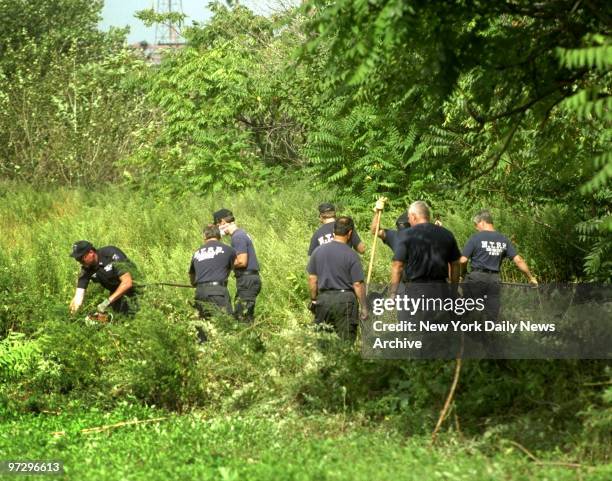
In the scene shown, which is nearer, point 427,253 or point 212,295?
point 427,253

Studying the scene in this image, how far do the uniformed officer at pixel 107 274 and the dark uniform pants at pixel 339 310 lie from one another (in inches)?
103

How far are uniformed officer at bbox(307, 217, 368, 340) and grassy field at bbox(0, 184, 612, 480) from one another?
1.34 ft

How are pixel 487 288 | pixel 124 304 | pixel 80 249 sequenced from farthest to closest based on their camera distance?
pixel 124 304 → pixel 80 249 → pixel 487 288

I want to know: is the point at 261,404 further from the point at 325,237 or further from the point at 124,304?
the point at 124,304

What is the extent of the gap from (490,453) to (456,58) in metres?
3.24

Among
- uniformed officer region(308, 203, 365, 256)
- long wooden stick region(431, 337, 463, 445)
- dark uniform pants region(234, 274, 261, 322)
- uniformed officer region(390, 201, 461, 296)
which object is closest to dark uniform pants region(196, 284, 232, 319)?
dark uniform pants region(234, 274, 261, 322)

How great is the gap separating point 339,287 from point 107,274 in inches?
137

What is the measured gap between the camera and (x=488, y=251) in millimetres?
14461

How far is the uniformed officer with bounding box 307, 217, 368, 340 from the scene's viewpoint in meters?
12.5

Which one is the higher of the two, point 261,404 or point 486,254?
point 486,254

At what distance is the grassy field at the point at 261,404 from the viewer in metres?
8.98

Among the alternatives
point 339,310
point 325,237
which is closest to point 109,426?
point 339,310

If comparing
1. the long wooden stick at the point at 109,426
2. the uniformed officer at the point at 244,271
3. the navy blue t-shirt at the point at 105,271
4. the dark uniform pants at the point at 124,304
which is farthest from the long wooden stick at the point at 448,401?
the navy blue t-shirt at the point at 105,271

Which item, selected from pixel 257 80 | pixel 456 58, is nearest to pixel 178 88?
pixel 257 80
